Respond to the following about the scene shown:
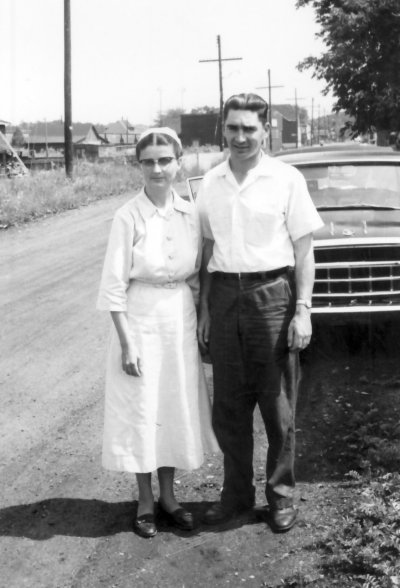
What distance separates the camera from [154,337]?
386cm

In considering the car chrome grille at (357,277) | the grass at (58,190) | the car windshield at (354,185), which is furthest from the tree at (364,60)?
the car chrome grille at (357,277)

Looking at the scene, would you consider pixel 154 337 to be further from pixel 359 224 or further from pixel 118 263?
pixel 359 224

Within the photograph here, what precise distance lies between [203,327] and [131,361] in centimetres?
43

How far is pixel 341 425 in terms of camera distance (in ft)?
17.3

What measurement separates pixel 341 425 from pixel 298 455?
1.88ft

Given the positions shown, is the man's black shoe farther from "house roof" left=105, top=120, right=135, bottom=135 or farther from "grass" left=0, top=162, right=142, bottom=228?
"house roof" left=105, top=120, right=135, bottom=135

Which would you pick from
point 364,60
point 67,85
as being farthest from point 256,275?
point 364,60

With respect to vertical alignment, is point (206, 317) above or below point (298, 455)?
above

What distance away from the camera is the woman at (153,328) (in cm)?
376

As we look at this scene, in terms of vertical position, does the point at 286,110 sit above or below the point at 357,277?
above

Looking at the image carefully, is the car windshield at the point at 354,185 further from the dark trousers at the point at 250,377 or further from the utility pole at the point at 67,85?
the utility pole at the point at 67,85

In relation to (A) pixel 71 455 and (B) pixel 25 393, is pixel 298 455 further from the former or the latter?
(B) pixel 25 393

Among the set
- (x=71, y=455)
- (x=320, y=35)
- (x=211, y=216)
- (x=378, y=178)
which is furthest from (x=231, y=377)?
(x=320, y=35)

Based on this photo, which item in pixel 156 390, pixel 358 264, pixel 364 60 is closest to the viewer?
pixel 156 390
